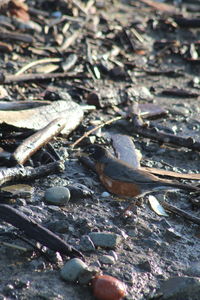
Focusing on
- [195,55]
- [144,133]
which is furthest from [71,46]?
[144,133]

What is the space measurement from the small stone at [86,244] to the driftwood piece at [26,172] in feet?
2.87

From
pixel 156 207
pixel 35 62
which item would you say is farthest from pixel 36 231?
pixel 35 62

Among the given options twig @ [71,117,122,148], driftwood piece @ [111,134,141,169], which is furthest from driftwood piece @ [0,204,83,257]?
twig @ [71,117,122,148]

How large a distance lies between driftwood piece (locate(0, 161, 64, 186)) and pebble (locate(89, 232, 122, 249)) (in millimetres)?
859

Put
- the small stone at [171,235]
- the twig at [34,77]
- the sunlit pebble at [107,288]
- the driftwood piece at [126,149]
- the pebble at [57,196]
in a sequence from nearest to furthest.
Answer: the sunlit pebble at [107,288] < the small stone at [171,235] < the pebble at [57,196] < the driftwood piece at [126,149] < the twig at [34,77]

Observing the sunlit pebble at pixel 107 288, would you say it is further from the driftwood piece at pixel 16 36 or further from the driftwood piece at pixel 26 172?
the driftwood piece at pixel 16 36

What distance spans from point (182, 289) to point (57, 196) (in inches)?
51.6

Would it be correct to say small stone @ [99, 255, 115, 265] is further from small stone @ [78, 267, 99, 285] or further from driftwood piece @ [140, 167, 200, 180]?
driftwood piece @ [140, 167, 200, 180]

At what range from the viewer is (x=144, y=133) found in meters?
6.09

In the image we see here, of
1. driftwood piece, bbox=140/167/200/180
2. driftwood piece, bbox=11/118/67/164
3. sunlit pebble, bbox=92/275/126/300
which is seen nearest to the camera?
sunlit pebble, bbox=92/275/126/300

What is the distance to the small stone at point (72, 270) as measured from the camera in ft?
12.2

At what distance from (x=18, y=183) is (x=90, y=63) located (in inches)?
131

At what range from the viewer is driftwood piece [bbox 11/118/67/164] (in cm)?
495

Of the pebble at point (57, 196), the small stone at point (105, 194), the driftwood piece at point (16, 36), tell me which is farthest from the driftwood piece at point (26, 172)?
the driftwood piece at point (16, 36)
